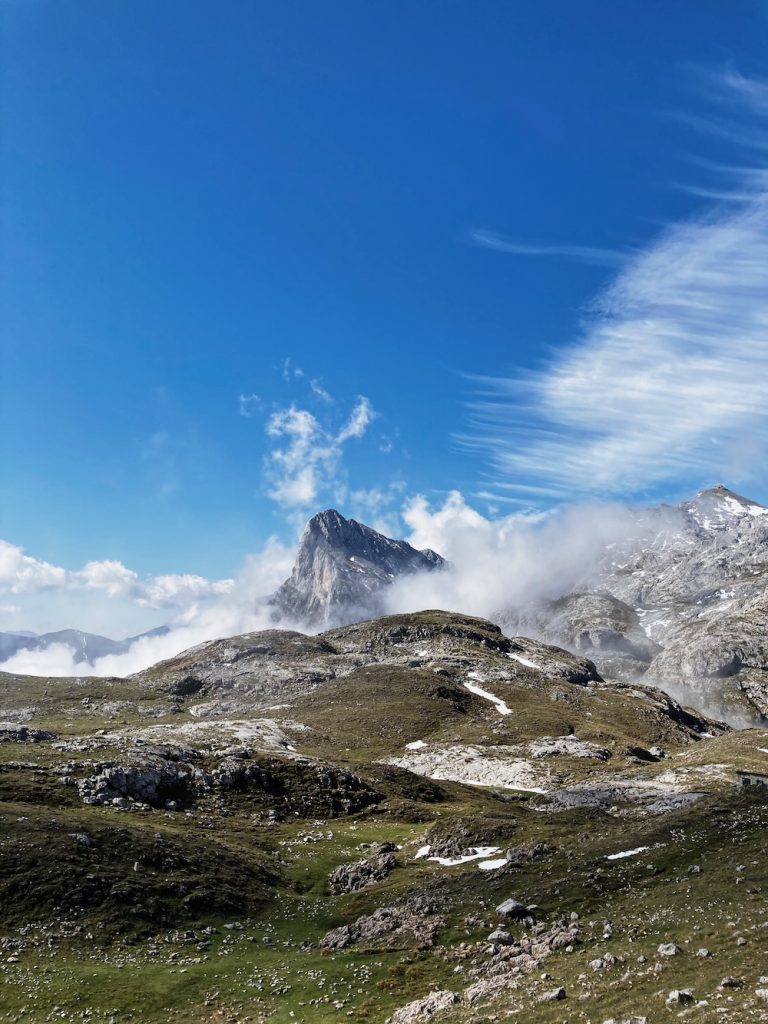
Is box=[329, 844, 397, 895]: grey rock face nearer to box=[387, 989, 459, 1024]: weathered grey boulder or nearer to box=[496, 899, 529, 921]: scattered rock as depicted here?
box=[496, 899, 529, 921]: scattered rock

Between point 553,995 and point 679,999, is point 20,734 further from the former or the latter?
point 679,999

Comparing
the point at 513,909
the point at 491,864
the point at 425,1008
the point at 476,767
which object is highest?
the point at 476,767

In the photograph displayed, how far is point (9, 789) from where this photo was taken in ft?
228

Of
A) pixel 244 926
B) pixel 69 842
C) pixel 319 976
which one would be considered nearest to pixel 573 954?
pixel 319 976

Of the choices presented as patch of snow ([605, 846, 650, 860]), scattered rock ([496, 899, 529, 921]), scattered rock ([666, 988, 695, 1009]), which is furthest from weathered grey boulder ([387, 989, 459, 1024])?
patch of snow ([605, 846, 650, 860])

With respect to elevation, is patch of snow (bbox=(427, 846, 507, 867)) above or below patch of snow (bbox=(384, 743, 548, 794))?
below

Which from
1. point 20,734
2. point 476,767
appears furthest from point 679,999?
point 476,767

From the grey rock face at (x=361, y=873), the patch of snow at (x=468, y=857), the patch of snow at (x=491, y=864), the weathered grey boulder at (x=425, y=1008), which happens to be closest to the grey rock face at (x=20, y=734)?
the grey rock face at (x=361, y=873)

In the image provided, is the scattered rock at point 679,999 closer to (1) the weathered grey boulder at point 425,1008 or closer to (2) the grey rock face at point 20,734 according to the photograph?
(1) the weathered grey boulder at point 425,1008

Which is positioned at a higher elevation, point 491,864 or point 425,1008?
point 491,864

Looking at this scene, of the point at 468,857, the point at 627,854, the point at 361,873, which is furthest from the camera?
the point at 468,857

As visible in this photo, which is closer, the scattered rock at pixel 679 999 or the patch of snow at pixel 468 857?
the scattered rock at pixel 679 999

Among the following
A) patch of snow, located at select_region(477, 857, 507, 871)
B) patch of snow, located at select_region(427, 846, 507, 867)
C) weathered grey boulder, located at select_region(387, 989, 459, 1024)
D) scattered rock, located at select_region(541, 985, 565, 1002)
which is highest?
scattered rock, located at select_region(541, 985, 565, 1002)

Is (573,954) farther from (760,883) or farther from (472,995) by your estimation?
(760,883)
